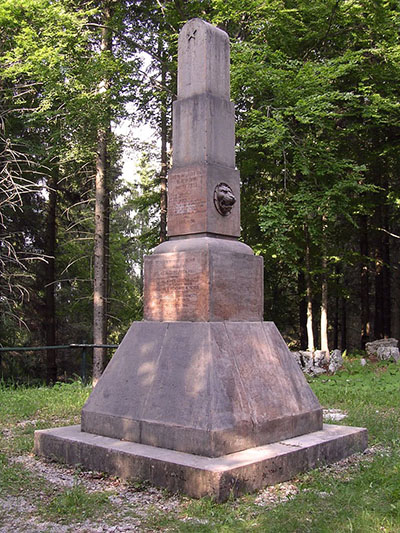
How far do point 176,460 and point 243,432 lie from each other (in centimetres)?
71

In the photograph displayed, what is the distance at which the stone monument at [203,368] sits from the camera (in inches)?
189

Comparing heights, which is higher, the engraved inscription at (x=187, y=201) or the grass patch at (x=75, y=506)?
the engraved inscription at (x=187, y=201)

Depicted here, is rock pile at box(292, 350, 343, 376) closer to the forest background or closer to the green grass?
the forest background

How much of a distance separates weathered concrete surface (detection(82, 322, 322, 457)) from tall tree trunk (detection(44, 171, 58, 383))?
12.7 meters

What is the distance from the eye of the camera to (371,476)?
471cm

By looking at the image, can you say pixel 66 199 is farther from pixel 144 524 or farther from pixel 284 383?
pixel 144 524

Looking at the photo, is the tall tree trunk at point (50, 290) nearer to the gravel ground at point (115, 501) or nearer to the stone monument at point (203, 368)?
the stone monument at point (203, 368)

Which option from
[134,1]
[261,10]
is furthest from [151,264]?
[134,1]

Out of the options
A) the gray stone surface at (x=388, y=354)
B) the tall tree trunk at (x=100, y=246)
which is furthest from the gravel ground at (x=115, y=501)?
the gray stone surface at (x=388, y=354)

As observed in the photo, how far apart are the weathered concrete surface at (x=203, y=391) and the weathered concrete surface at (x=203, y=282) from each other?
143mm

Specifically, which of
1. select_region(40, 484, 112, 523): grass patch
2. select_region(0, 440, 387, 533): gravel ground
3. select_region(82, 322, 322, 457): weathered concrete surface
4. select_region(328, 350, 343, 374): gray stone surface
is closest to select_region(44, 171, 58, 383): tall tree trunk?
select_region(328, 350, 343, 374): gray stone surface

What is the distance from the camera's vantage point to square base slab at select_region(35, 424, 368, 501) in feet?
14.1

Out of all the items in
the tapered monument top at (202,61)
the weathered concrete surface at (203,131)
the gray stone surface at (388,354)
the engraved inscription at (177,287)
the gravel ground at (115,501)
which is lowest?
the gravel ground at (115,501)

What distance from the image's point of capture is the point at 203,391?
198 inches
